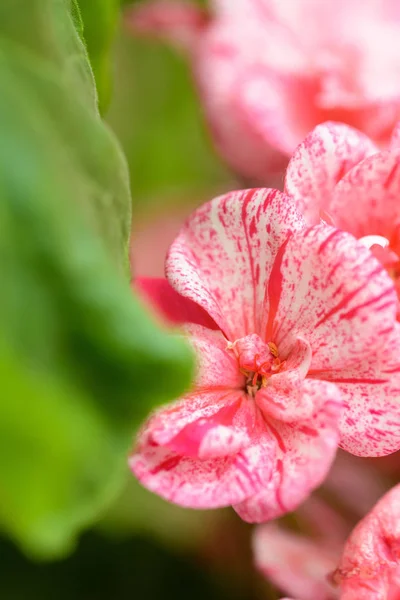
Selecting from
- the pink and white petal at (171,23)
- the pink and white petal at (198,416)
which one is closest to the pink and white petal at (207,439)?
the pink and white petal at (198,416)

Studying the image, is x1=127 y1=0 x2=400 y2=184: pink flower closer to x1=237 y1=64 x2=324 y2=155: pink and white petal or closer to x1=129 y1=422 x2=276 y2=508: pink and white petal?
x1=237 y1=64 x2=324 y2=155: pink and white petal

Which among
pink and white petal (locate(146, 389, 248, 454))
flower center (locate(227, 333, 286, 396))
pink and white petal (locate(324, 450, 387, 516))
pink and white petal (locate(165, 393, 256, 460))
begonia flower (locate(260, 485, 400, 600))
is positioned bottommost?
begonia flower (locate(260, 485, 400, 600))

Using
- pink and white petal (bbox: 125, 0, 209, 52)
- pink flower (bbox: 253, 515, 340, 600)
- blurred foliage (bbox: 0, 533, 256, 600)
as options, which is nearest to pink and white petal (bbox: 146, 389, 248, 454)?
pink flower (bbox: 253, 515, 340, 600)

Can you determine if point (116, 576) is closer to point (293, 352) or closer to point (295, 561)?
point (295, 561)

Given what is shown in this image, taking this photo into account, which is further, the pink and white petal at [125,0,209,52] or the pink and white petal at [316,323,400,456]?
the pink and white petal at [125,0,209,52]

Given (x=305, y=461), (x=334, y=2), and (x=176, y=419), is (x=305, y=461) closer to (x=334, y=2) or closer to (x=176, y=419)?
(x=176, y=419)

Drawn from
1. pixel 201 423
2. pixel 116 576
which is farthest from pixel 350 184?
pixel 116 576
